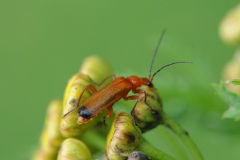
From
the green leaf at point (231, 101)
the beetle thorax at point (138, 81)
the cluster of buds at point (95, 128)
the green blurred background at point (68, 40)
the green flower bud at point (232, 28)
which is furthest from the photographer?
the green blurred background at point (68, 40)

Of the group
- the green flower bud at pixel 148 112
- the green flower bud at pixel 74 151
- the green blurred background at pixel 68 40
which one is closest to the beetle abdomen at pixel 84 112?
the green flower bud at pixel 74 151

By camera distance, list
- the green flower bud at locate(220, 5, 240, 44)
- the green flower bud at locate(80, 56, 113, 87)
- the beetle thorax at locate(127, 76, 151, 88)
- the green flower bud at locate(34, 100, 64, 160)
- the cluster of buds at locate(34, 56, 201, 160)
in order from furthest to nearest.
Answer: the green flower bud at locate(220, 5, 240, 44) → the beetle thorax at locate(127, 76, 151, 88) → the green flower bud at locate(80, 56, 113, 87) → the green flower bud at locate(34, 100, 64, 160) → the cluster of buds at locate(34, 56, 201, 160)

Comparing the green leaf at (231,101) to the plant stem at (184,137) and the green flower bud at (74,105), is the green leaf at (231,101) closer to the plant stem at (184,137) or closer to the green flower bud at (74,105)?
the plant stem at (184,137)

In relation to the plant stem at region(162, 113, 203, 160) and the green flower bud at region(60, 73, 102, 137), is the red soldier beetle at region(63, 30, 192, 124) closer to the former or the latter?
the green flower bud at region(60, 73, 102, 137)

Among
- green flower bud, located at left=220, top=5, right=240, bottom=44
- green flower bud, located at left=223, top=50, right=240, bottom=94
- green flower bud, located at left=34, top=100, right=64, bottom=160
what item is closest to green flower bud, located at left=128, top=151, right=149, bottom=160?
green flower bud, located at left=34, top=100, right=64, bottom=160

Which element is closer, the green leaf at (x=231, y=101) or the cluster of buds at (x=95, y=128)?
the green leaf at (x=231, y=101)

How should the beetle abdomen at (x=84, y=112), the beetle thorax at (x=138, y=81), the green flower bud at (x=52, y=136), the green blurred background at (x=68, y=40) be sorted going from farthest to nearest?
1. the green blurred background at (x=68, y=40)
2. the beetle thorax at (x=138, y=81)
3. the green flower bud at (x=52, y=136)
4. the beetle abdomen at (x=84, y=112)

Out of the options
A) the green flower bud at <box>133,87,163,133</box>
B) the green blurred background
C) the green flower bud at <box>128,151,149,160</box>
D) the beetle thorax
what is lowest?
the green flower bud at <box>128,151,149,160</box>

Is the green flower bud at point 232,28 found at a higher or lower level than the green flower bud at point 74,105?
higher

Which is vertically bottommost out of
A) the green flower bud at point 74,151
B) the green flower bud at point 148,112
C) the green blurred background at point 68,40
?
the green flower bud at point 74,151
